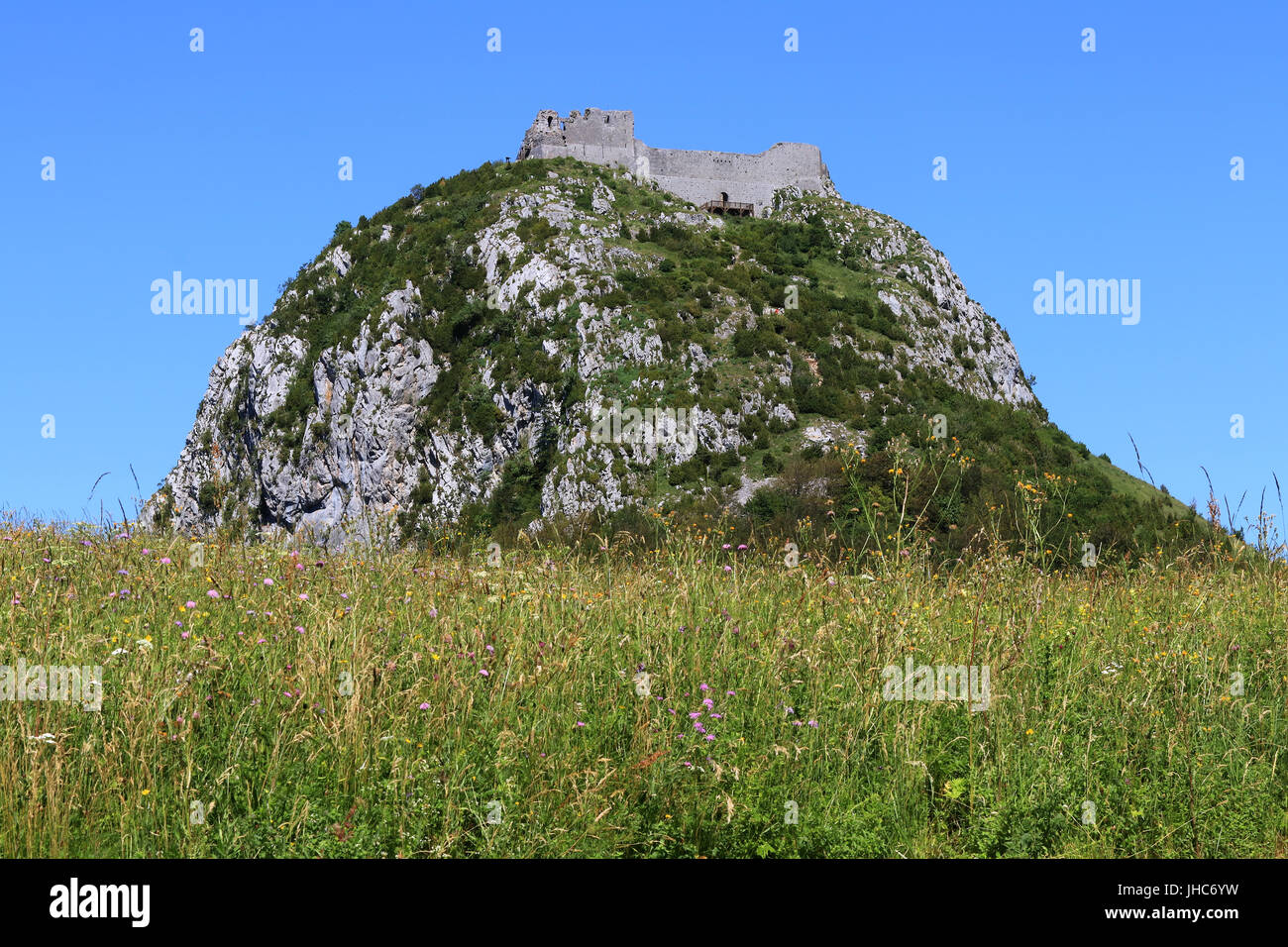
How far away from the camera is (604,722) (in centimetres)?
495

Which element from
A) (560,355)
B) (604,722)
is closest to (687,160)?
(560,355)

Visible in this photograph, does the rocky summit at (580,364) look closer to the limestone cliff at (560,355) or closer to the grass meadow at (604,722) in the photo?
the limestone cliff at (560,355)

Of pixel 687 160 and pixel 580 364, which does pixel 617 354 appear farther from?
pixel 687 160

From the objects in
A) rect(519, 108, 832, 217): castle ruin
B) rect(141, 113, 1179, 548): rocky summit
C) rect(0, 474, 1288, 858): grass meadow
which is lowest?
rect(0, 474, 1288, 858): grass meadow

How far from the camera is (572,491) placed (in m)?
50.5

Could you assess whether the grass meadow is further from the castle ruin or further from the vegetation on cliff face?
the castle ruin

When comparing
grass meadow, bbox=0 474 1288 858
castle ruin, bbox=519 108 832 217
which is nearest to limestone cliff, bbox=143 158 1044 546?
castle ruin, bbox=519 108 832 217

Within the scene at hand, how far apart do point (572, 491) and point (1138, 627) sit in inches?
1734

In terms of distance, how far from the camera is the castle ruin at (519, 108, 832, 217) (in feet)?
264

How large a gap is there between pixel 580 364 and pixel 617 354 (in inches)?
91.5

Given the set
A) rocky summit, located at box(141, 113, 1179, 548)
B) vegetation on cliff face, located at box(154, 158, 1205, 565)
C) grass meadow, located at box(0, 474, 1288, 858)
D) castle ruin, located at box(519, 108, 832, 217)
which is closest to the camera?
grass meadow, located at box(0, 474, 1288, 858)

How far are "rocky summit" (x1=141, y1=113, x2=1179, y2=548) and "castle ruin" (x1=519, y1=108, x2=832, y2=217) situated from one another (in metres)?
2.25

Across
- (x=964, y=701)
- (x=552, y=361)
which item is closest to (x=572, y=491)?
(x=552, y=361)

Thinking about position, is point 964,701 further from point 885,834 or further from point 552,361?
point 552,361
